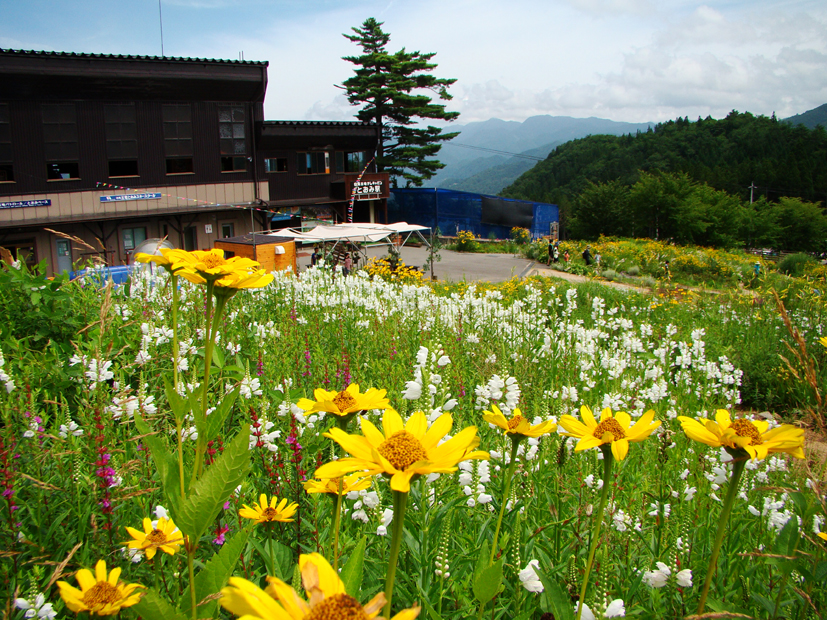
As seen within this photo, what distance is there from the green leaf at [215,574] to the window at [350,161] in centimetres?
3010

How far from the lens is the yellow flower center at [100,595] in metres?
1.11

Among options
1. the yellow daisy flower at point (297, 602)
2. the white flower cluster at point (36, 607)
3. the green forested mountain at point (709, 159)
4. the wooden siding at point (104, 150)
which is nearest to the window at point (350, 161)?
the wooden siding at point (104, 150)

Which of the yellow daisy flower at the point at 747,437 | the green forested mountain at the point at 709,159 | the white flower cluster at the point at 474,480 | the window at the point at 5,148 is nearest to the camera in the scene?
the yellow daisy flower at the point at 747,437

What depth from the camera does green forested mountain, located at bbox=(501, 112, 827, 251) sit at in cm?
3625

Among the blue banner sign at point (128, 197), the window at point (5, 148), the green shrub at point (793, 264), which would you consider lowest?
the green shrub at point (793, 264)

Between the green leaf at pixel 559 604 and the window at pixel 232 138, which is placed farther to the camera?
the window at pixel 232 138

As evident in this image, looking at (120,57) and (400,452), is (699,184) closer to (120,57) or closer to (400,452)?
(120,57)

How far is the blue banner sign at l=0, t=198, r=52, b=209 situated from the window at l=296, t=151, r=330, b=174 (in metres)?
11.6

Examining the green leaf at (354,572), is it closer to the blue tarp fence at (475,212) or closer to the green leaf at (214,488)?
the green leaf at (214,488)

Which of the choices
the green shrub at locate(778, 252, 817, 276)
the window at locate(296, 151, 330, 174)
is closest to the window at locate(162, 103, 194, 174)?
the window at locate(296, 151, 330, 174)

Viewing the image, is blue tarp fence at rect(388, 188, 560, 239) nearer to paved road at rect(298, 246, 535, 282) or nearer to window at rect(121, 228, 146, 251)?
paved road at rect(298, 246, 535, 282)

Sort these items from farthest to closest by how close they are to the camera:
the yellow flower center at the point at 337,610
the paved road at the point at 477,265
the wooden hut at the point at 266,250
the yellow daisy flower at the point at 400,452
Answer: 1. the paved road at the point at 477,265
2. the wooden hut at the point at 266,250
3. the yellow daisy flower at the point at 400,452
4. the yellow flower center at the point at 337,610

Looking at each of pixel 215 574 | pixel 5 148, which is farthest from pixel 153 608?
pixel 5 148

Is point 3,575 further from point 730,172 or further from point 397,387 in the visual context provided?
point 730,172
